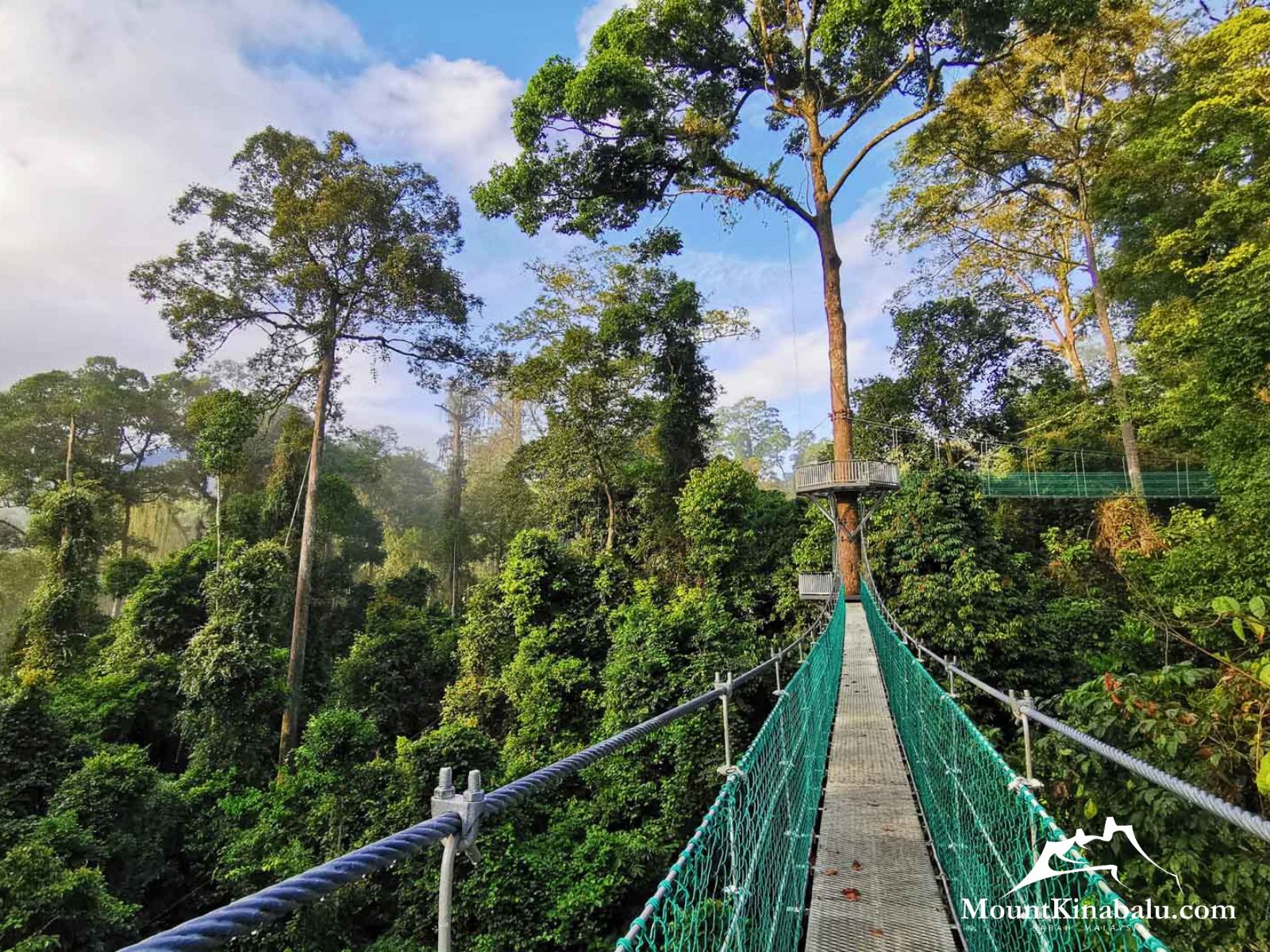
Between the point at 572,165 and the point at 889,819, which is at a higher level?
the point at 572,165

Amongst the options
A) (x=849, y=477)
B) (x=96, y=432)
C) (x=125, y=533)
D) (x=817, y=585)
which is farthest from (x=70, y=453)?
(x=849, y=477)

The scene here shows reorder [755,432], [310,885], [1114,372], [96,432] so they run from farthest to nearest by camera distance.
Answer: [755,432]
[96,432]
[1114,372]
[310,885]

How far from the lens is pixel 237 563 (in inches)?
347

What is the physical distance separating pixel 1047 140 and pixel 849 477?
770 centimetres

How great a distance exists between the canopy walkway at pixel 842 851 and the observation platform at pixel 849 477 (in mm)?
4948

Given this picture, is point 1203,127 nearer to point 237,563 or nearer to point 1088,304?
point 1088,304

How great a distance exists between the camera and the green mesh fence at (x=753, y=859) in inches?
38.1

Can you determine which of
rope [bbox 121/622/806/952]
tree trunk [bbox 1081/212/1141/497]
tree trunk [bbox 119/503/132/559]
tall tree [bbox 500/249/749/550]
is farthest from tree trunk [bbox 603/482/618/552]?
tree trunk [bbox 119/503/132/559]

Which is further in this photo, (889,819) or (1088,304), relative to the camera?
(1088,304)

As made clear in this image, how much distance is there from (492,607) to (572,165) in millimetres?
7386

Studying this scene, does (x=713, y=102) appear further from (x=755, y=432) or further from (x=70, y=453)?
(x=755, y=432)

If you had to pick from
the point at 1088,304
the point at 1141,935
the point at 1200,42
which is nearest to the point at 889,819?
the point at 1141,935

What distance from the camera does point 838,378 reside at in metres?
8.72

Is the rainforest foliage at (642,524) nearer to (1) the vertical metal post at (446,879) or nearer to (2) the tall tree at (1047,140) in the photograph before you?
(2) the tall tree at (1047,140)
